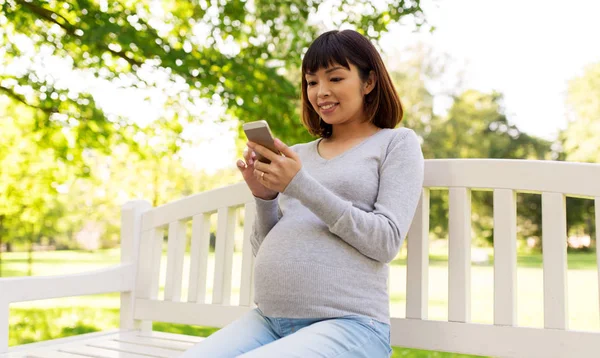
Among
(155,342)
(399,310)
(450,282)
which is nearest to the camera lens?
(450,282)

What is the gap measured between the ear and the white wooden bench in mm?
369

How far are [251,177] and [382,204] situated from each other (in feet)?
1.32

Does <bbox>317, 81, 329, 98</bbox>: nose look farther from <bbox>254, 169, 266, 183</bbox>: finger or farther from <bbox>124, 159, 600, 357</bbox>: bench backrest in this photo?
<bbox>124, 159, 600, 357</bbox>: bench backrest

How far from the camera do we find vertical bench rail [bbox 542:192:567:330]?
1.92 m

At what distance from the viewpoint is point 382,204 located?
1767 millimetres

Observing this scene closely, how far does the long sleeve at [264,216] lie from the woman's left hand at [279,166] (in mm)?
254

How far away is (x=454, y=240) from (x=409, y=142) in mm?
425

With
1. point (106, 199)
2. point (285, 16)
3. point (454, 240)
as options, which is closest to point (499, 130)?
point (106, 199)

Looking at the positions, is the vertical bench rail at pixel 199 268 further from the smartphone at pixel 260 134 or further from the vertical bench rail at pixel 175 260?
the smartphone at pixel 260 134

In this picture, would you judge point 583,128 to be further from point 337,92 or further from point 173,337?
point 337,92

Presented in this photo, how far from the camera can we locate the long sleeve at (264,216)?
6.40ft

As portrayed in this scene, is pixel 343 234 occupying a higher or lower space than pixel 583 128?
lower

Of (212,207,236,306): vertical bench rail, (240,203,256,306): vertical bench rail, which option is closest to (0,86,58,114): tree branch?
(212,207,236,306): vertical bench rail

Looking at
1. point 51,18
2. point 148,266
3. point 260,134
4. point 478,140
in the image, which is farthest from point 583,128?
point 260,134
